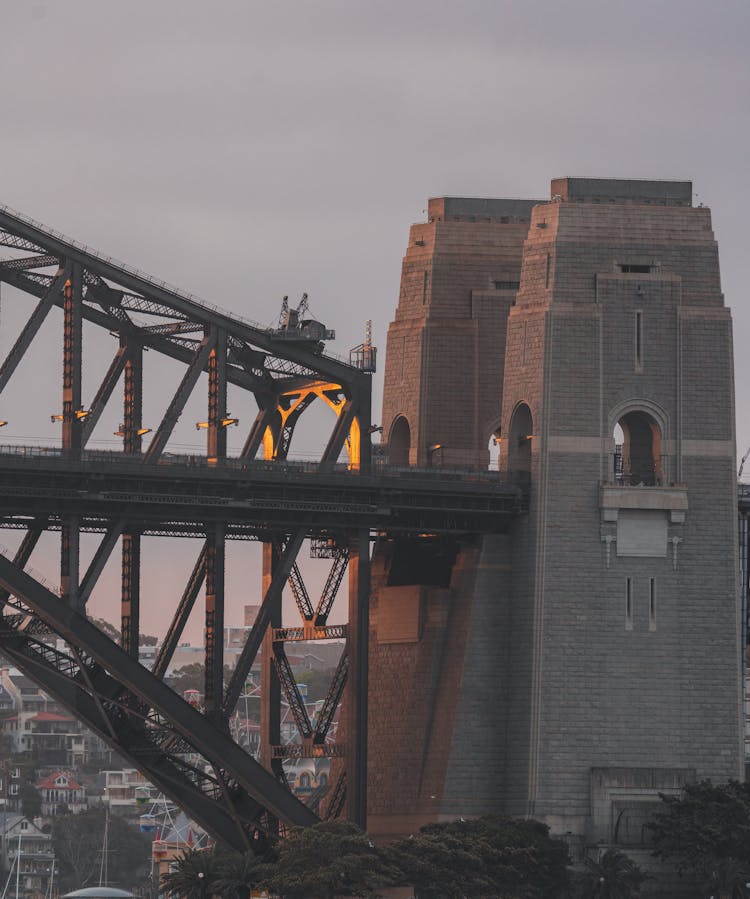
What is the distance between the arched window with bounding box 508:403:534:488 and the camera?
465 ft

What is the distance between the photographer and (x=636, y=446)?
144 meters

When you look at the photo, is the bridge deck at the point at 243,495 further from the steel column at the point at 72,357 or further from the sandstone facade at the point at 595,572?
the sandstone facade at the point at 595,572

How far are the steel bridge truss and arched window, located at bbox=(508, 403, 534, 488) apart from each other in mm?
7785

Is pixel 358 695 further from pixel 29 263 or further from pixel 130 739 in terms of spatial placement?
pixel 29 263

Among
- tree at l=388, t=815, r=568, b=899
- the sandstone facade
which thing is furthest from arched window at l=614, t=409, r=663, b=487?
tree at l=388, t=815, r=568, b=899

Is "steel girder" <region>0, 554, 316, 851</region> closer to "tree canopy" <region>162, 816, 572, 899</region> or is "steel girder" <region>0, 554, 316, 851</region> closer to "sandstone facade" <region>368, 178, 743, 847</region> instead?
"tree canopy" <region>162, 816, 572, 899</region>

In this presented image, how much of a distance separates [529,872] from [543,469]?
1972 centimetres

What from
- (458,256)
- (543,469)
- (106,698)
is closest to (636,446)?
(543,469)

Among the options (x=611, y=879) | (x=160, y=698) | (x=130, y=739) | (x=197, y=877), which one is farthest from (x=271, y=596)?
(x=611, y=879)

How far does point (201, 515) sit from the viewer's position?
13438 centimetres

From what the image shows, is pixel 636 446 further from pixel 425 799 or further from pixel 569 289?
pixel 425 799

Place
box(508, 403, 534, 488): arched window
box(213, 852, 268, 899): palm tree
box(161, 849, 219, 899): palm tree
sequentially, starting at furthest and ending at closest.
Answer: box(508, 403, 534, 488): arched window → box(161, 849, 219, 899): palm tree → box(213, 852, 268, 899): palm tree

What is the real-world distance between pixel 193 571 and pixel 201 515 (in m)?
3.36

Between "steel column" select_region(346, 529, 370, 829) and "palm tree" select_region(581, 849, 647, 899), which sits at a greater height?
"steel column" select_region(346, 529, 370, 829)
